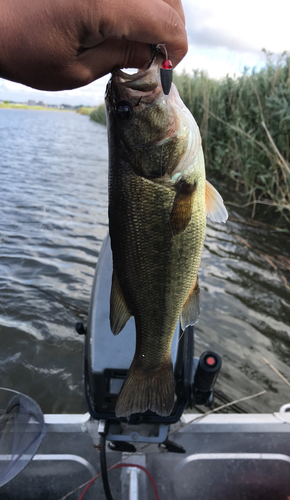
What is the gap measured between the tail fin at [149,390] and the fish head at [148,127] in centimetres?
102

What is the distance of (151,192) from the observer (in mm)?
1488

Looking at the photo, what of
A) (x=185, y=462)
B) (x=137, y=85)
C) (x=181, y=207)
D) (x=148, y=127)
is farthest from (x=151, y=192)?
(x=185, y=462)

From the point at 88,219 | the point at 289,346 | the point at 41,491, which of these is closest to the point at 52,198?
the point at 88,219

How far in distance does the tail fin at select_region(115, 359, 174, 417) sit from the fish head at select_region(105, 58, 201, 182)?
1.02m

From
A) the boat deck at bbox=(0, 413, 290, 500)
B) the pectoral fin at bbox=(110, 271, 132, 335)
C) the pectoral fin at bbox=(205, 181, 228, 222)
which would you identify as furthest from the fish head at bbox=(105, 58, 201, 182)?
the boat deck at bbox=(0, 413, 290, 500)

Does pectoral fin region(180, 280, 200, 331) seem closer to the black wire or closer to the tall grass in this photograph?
the black wire

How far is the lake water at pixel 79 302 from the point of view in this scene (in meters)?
3.91

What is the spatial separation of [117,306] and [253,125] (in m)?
8.41

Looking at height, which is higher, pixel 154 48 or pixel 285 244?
pixel 154 48

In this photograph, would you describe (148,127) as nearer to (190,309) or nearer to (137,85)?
(137,85)

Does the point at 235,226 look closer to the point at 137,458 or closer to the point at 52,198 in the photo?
the point at 52,198

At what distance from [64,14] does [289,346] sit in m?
4.44

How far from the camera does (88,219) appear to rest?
8.34 meters

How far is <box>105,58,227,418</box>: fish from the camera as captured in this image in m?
1.48
